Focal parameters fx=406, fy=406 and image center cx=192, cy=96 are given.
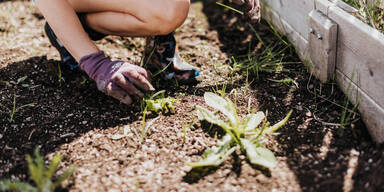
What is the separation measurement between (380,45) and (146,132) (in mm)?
994

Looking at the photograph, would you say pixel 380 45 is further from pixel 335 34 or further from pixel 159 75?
pixel 159 75

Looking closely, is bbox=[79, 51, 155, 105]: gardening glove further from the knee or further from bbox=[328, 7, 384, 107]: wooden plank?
bbox=[328, 7, 384, 107]: wooden plank

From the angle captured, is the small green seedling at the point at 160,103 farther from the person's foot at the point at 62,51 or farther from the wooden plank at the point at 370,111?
the wooden plank at the point at 370,111

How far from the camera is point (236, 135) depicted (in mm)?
1631

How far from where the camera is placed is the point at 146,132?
175cm

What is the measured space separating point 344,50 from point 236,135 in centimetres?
63

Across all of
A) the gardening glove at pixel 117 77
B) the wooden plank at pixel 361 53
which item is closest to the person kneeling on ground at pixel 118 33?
the gardening glove at pixel 117 77

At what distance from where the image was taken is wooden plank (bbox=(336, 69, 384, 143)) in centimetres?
158

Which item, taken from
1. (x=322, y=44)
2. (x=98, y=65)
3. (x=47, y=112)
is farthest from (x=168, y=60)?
(x=322, y=44)

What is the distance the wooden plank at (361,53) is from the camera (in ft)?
5.10

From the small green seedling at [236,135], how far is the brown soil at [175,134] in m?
0.04

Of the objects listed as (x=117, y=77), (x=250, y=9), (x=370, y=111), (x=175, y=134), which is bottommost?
(x=175, y=134)

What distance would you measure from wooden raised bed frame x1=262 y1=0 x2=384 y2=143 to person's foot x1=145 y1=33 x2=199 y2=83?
599mm

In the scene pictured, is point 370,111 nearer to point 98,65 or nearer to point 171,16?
point 171,16
